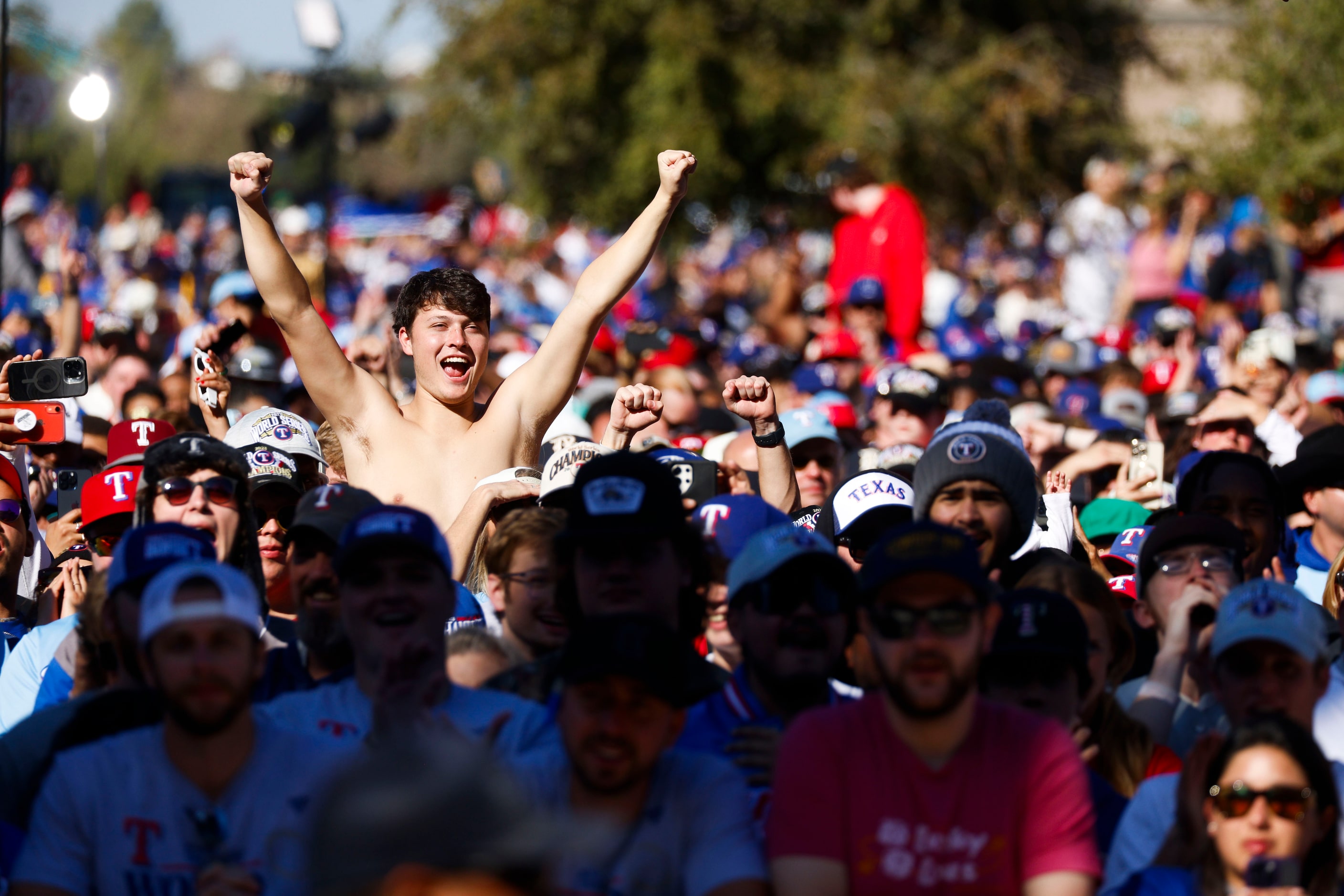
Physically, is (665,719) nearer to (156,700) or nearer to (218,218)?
(156,700)

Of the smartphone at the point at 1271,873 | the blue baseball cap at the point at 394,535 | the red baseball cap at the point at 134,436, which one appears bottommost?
the smartphone at the point at 1271,873

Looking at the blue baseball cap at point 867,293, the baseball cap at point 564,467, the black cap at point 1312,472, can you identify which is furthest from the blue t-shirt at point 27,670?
the blue baseball cap at point 867,293

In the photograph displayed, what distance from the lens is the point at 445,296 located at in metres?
5.43

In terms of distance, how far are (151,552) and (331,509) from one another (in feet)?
2.29

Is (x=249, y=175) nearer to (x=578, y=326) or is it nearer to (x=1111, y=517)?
(x=578, y=326)

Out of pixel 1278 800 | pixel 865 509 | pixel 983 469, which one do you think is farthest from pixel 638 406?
pixel 1278 800

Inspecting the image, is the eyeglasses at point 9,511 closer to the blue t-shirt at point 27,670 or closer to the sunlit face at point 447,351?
the blue t-shirt at point 27,670

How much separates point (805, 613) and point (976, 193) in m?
16.3

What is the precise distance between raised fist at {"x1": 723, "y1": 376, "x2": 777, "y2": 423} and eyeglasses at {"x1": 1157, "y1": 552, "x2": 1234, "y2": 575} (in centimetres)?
132

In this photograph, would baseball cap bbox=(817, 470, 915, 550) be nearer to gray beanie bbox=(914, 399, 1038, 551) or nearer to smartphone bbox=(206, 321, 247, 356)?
gray beanie bbox=(914, 399, 1038, 551)

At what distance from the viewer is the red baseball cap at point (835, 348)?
1091cm

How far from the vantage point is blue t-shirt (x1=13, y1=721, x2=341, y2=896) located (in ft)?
10.6

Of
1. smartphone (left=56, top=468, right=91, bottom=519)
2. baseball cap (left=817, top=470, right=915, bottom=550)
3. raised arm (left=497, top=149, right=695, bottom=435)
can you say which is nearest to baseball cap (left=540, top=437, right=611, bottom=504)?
raised arm (left=497, top=149, right=695, bottom=435)

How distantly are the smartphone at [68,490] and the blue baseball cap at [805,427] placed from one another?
277 cm
